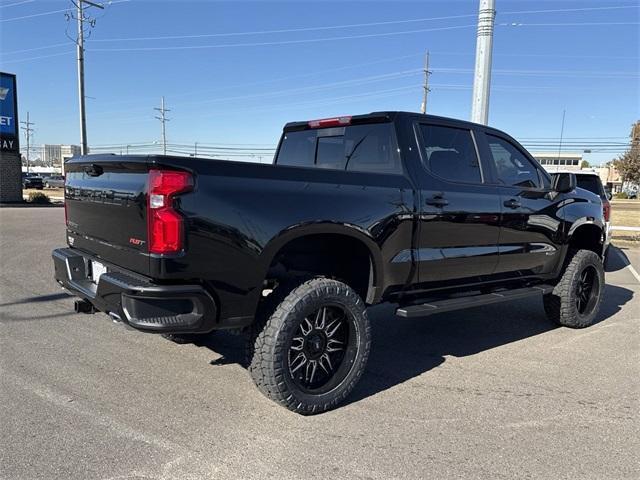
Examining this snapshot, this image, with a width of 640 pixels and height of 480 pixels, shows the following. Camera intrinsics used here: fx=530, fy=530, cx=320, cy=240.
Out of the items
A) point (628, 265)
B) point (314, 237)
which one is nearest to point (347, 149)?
point (314, 237)

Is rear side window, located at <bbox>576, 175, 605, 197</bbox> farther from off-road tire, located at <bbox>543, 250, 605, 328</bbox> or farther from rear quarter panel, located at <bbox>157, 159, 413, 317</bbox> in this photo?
rear quarter panel, located at <bbox>157, 159, 413, 317</bbox>

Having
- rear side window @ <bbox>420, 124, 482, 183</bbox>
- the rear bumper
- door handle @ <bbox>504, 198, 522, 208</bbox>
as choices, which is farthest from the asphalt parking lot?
rear side window @ <bbox>420, 124, 482, 183</bbox>

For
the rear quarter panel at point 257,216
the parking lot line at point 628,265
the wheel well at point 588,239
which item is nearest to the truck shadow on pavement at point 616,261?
the parking lot line at point 628,265

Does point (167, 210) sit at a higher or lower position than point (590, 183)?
lower

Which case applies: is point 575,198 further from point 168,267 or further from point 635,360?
point 168,267

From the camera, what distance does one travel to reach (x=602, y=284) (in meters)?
6.24

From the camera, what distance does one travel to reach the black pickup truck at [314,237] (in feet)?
10.1

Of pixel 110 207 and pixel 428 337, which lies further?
pixel 428 337

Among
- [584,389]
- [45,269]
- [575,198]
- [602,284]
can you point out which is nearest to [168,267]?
[584,389]

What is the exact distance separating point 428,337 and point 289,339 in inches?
97.5

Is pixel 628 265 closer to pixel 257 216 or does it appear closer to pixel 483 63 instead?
pixel 483 63

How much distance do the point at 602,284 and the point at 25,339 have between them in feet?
20.3

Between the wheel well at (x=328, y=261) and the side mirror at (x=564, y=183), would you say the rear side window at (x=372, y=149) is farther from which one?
the side mirror at (x=564, y=183)

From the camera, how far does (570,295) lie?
5.80 metres
